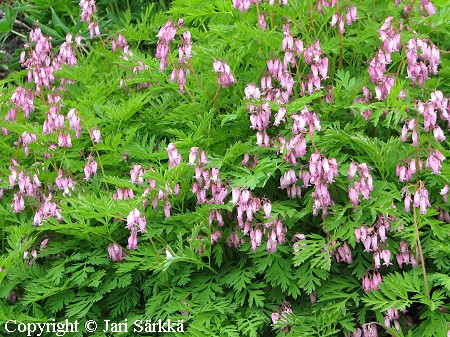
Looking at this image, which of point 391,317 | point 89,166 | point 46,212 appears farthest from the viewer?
point 89,166

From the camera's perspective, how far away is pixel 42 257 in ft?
14.5

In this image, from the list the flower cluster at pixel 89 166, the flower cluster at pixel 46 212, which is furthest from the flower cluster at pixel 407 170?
the flower cluster at pixel 46 212

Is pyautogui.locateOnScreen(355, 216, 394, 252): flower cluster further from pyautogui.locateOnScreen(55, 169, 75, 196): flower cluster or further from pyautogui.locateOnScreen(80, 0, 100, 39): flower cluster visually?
pyautogui.locateOnScreen(80, 0, 100, 39): flower cluster

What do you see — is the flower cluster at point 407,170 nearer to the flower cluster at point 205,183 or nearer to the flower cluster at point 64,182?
the flower cluster at point 205,183

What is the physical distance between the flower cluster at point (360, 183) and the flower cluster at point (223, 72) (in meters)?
1.00

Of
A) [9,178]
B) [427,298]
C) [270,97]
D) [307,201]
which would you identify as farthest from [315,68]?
[9,178]

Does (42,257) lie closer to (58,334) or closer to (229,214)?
(58,334)

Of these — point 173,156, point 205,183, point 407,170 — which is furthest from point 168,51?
point 407,170

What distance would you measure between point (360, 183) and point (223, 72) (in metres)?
1.12

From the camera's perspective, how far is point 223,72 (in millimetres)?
3984

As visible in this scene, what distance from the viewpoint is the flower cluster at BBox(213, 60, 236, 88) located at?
156 inches

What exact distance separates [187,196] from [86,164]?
2.30 feet

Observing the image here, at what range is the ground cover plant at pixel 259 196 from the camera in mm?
3629

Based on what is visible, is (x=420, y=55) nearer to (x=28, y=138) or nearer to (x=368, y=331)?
(x=368, y=331)
